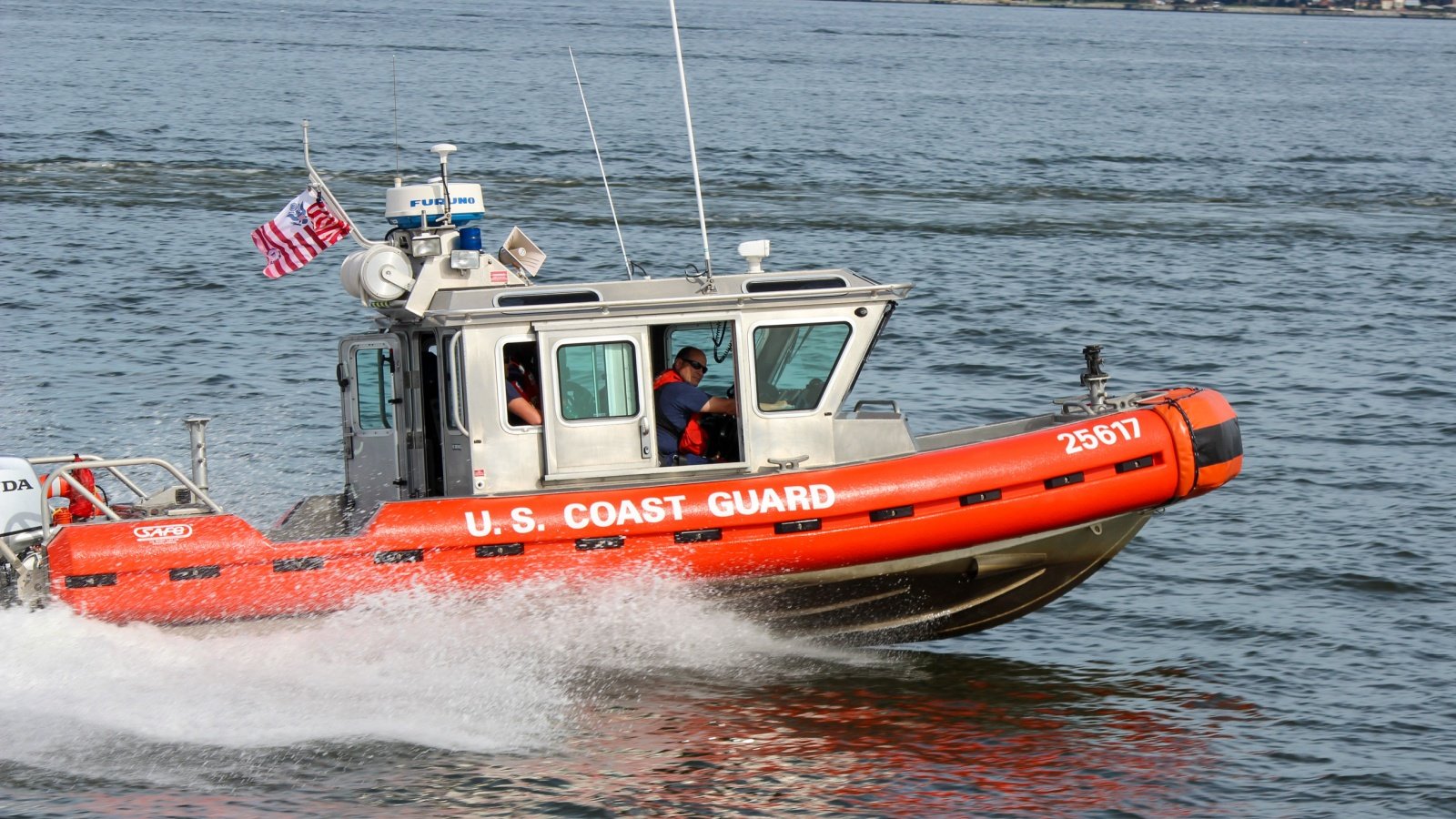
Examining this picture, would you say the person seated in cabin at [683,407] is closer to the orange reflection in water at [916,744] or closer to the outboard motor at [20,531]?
the orange reflection in water at [916,744]

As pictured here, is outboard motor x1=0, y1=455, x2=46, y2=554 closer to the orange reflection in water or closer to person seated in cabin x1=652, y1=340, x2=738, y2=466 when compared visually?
the orange reflection in water

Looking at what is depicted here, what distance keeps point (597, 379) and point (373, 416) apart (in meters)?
1.54

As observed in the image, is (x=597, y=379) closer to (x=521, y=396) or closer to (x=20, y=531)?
(x=521, y=396)

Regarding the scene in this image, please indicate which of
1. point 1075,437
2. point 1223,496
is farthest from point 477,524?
point 1223,496

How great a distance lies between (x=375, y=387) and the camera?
1019 centimetres

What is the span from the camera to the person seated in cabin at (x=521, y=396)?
9555 mm

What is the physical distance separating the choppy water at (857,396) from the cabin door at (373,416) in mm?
1047

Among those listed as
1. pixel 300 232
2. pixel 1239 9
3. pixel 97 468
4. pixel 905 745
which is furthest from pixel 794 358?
pixel 1239 9

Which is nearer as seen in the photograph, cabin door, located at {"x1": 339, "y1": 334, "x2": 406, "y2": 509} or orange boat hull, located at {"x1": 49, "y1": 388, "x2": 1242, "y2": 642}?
orange boat hull, located at {"x1": 49, "y1": 388, "x2": 1242, "y2": 642}

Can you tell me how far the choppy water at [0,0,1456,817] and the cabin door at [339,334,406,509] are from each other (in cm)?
105

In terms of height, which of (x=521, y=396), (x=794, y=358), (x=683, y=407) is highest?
(x=794, y=358)

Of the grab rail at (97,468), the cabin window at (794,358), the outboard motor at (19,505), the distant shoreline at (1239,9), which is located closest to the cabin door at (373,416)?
the grab rail at (97,468)

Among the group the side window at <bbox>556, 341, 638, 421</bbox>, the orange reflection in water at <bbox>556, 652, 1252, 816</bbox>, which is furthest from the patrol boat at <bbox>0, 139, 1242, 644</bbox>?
the orange reflection in water at <bbox>556, 652, 1252, 816</bbox>

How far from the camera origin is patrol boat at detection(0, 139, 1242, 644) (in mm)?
9273
